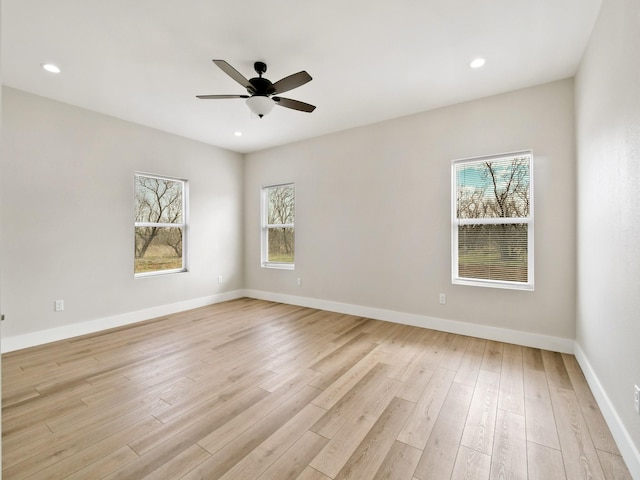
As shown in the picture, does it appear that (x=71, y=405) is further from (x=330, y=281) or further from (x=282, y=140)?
(x=282, y=140)

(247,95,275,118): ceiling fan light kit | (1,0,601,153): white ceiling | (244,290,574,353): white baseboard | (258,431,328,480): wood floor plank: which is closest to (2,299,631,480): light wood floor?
(258,431,328,480): wood floor plank

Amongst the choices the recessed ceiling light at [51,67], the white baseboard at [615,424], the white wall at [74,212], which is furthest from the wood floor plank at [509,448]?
the recessed ceiling light at [51,67]

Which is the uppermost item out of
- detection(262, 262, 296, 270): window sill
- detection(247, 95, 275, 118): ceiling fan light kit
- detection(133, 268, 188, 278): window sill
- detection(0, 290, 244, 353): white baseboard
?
detection(247, 95, 275, 118): ceiling fan light kit

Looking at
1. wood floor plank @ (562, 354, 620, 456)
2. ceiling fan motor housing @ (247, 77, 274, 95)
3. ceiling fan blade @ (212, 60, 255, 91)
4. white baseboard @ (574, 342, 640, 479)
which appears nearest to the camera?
white baseboard @ (574, 342, 640, 479)

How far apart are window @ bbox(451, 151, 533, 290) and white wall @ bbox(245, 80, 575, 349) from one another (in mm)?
106

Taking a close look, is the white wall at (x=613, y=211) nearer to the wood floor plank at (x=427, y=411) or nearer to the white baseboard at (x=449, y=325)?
the white baseboard at (x=449, y=325)

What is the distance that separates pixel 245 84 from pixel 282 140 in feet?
8.08

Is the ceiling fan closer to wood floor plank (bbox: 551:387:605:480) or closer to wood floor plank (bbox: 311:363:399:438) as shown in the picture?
wood floor plank (bbox: 311:363:399:438)

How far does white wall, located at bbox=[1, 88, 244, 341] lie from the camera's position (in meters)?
3.29

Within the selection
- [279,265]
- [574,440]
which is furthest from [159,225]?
[574,440]

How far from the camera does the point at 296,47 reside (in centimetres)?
264

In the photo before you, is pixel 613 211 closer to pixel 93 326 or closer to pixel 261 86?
pixel 261 86

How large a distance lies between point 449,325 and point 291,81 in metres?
3.22

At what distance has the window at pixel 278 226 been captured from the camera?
538 cm
